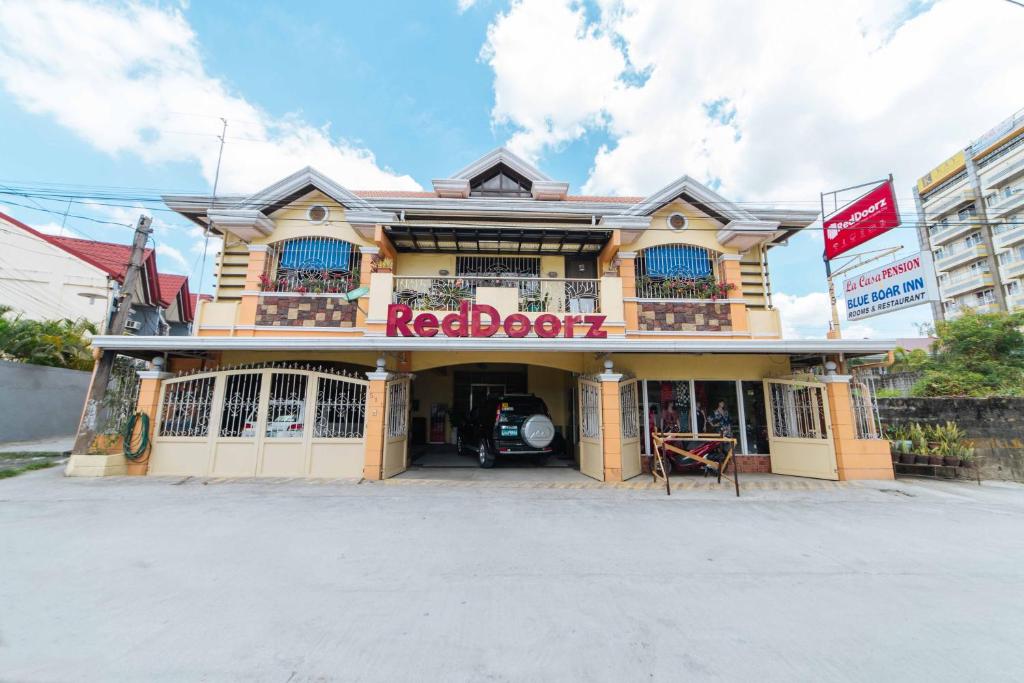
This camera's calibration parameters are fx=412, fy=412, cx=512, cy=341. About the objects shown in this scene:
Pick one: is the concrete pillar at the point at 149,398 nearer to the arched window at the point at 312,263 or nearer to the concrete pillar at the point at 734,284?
the arched window at the point at 312,263

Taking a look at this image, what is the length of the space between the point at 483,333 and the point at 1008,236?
46412mm

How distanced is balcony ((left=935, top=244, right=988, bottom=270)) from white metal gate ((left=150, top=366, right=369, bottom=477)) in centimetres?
4950

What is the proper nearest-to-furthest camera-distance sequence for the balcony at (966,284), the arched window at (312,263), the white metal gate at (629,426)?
the white metal gate at (629,426) < the arched window at (312,263) < the balcony at (966,284)

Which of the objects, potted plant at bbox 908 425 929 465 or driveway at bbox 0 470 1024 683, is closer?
driveway at bbox 0 470 1024 683

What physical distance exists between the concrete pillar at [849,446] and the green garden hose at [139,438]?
14189mm

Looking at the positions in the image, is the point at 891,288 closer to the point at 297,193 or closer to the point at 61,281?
the point at 297,193

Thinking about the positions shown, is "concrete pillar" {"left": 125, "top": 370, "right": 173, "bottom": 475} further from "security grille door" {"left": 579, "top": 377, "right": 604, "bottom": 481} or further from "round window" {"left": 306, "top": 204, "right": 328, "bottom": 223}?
"security grille door" {"left": 579, "top": 377, "right": 604, "bottom": 481}

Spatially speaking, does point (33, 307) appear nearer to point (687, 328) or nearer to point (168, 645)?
point (168, 645)

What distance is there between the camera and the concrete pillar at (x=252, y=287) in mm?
9586

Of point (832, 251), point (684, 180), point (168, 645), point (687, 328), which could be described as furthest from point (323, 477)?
point (832, 251)

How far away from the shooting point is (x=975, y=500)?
23.3ft

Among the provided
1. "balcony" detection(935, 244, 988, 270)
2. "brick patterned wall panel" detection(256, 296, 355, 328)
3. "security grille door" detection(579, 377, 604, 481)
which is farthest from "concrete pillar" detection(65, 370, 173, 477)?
"balcony" detection(935, 244, 988, 270)

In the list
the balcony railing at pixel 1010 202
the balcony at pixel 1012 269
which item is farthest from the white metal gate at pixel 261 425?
the balcony at pixel 1012 269

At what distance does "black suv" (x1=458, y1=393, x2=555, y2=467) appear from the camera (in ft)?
31.6
